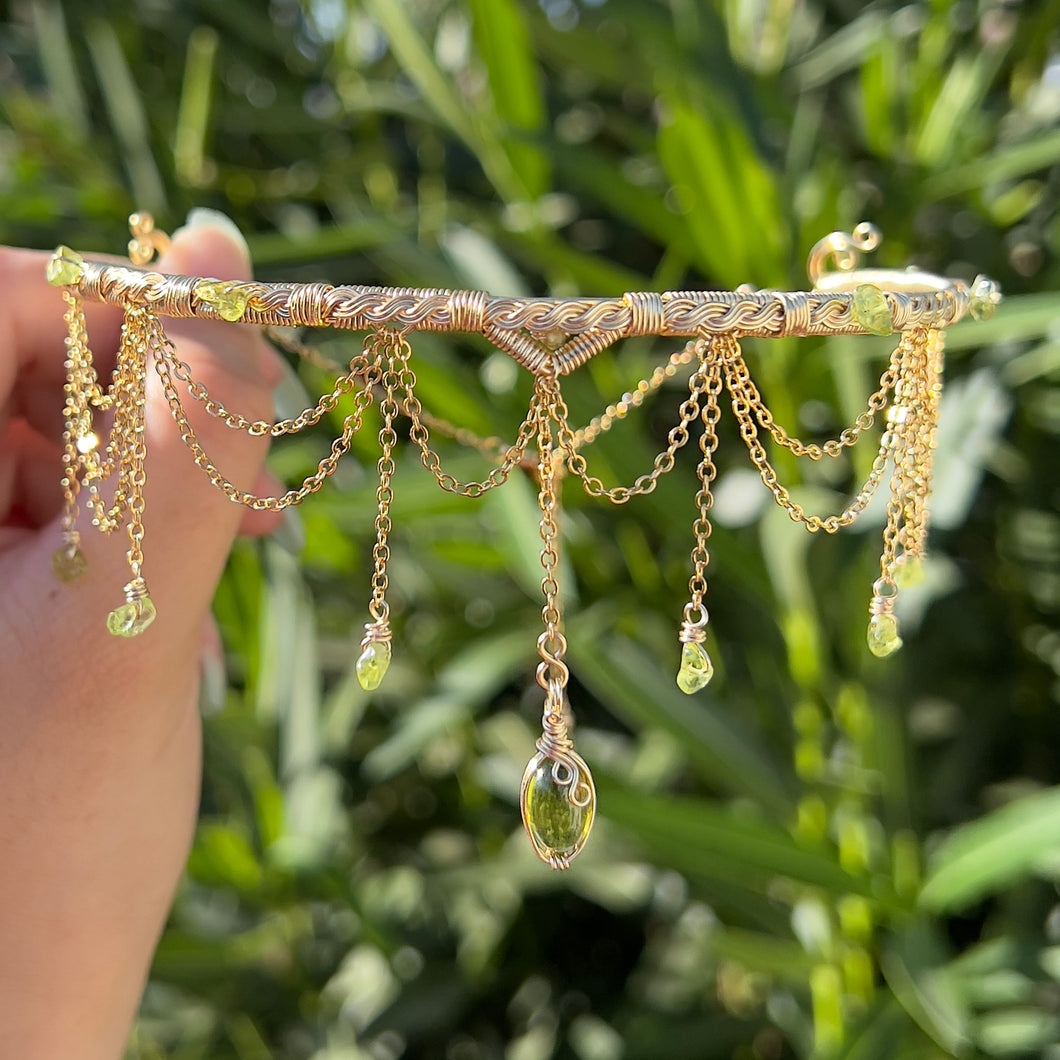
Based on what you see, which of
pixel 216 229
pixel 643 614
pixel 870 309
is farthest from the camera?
pixel 643 614

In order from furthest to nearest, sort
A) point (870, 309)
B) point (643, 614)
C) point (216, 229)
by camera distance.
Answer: point (643, 614) → point (216, 229) → point (870, 309)

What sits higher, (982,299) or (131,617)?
(982,299)

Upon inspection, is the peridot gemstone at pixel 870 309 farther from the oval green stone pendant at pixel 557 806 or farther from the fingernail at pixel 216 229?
the fingernail at pixel 216 229

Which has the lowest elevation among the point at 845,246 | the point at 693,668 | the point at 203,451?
the point at 693,668

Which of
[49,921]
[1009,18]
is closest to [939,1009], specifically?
[49,921]

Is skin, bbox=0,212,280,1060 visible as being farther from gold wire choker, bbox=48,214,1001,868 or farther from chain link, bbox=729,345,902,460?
chain link, bbox=729,345,902,460

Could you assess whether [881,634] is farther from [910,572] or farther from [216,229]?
[216,229]

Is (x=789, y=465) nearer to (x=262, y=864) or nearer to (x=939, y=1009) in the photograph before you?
(x=939, y=1009)

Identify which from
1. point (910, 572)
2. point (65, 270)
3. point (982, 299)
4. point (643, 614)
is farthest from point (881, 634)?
point (65, 270)
